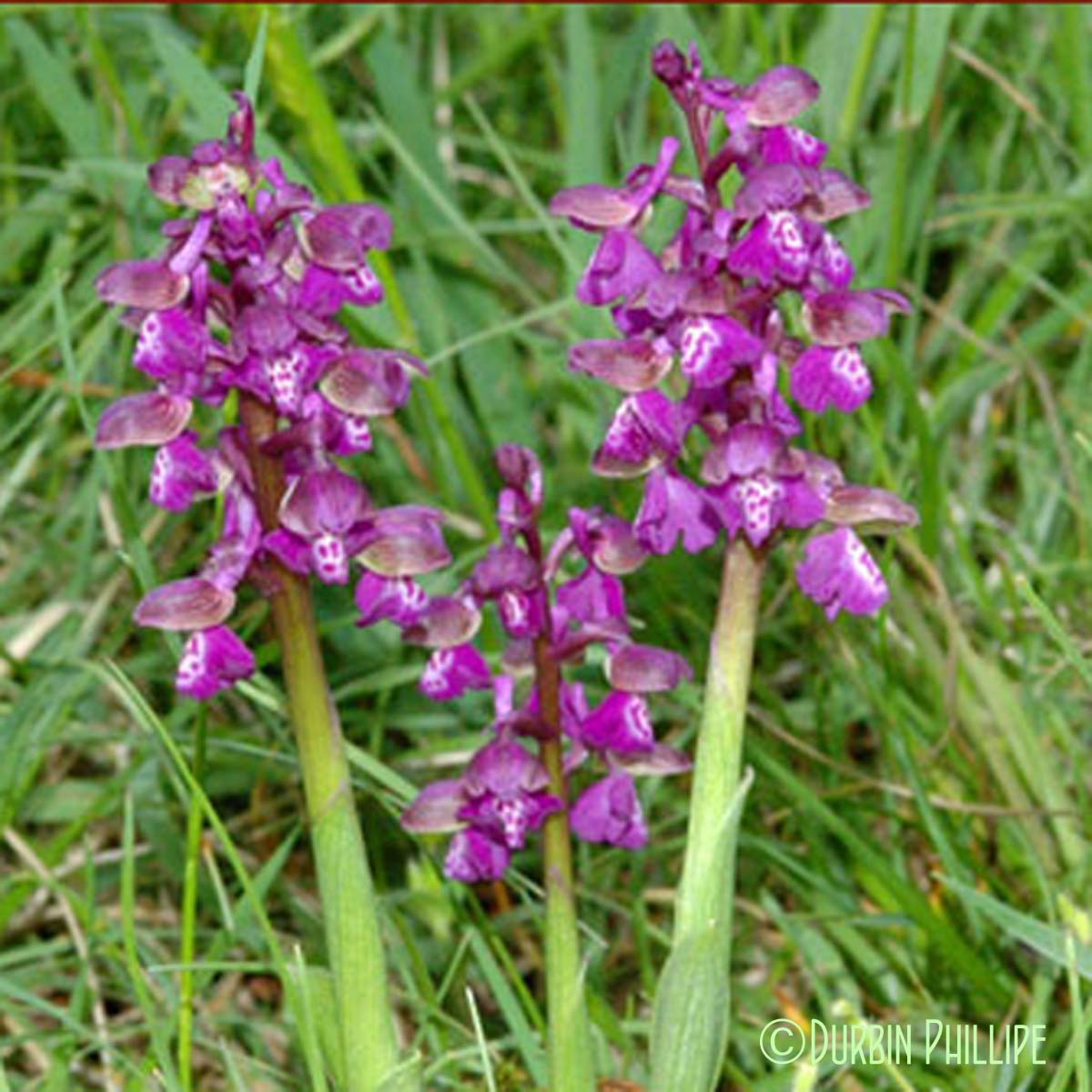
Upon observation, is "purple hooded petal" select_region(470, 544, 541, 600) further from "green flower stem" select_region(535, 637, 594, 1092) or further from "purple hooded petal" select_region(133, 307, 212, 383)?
"purple hooded petal" select_region(133, 307, 212, 383)

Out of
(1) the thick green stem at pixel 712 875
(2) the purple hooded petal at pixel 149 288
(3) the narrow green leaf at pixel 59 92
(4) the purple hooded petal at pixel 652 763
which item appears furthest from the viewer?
(3) the narrow green leaf at pixel 59 92

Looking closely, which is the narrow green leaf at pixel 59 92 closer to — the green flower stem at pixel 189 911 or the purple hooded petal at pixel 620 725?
the green flower stem at pixel 189 911

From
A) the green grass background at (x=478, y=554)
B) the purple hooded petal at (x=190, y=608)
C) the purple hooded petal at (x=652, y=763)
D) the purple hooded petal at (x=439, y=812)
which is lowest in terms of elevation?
the green grass background at (x=478, y=554)

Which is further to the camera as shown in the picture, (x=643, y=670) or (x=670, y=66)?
(x=643, y=670)

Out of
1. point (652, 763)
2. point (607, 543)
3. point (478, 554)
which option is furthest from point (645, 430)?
point (478, 554)

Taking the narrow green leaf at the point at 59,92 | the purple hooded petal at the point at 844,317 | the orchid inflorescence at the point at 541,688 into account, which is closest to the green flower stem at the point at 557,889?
the orchid inflorescence at the point at 541,688

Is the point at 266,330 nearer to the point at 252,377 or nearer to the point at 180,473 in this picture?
the point at 252,377
